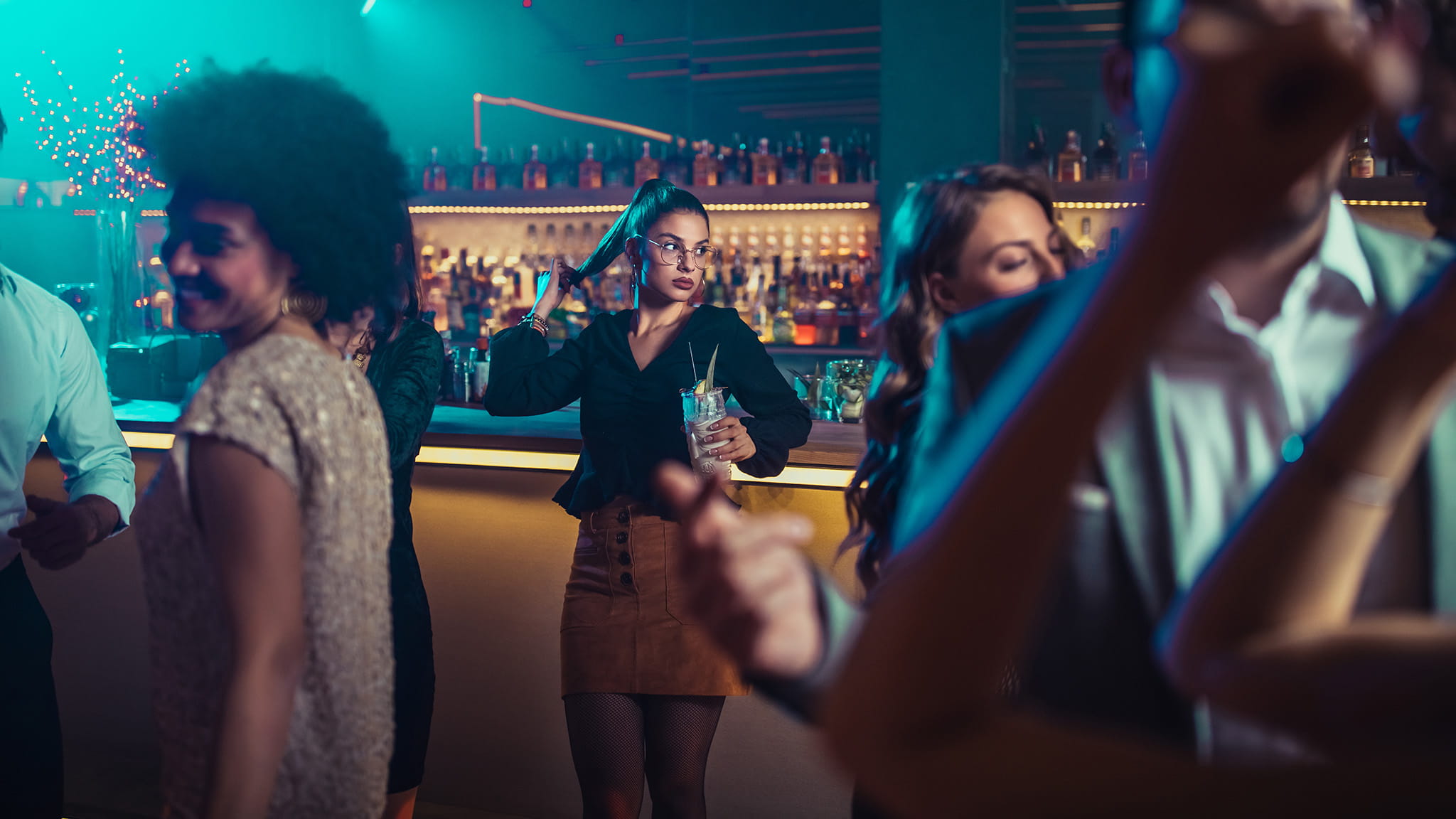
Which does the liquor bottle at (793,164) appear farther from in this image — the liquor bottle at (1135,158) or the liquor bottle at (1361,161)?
the liquor bottle at (1361,161)

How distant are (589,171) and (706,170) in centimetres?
60

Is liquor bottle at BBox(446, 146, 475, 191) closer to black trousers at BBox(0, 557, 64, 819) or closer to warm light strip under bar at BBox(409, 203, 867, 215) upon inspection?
warm light strip under bar at BBox(409, 203, 867, 215)

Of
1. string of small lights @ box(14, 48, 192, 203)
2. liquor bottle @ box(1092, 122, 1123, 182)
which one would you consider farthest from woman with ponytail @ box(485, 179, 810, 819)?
string of small lights @ box(14, 48, 192, 203)

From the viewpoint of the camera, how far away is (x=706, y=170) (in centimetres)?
441

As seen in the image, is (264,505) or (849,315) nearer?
(264,505)

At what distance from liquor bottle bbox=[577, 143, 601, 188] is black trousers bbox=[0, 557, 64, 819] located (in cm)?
316

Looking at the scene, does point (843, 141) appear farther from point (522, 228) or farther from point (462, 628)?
point (462, 628)

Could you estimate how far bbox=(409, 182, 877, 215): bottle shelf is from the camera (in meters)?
4.20

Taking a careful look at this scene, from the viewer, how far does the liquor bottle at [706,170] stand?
4.41 m

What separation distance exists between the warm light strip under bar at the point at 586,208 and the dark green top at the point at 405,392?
2.05 meters

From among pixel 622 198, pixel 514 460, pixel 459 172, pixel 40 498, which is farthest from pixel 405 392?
pixel 459 172

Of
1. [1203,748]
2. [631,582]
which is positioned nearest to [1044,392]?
[1203,748]

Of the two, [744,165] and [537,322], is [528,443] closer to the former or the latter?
[537,322]

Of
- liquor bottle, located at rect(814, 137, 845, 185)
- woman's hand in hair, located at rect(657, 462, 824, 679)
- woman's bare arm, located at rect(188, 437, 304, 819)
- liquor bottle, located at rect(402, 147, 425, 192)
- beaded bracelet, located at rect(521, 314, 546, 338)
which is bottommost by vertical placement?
woman's bare arm, located at rect(188, 437, 304, 819)
